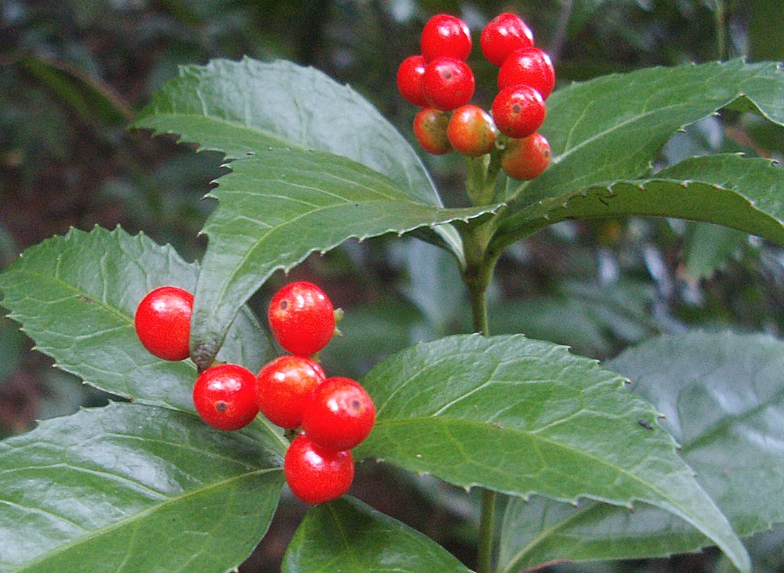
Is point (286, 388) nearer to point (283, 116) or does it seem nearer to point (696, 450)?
point (283, 116)

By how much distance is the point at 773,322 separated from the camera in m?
2.25

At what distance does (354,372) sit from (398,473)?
0.42m

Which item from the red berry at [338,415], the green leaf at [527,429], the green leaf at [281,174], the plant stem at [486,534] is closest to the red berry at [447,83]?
the green leaf at [281,174]

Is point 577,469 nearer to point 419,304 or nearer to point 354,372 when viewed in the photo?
point 419,304

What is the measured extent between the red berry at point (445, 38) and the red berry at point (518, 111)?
0.16 m

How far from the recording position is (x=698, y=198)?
0.78 metres

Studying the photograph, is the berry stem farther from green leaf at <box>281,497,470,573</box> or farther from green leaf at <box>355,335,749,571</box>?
green leaf at <box>281,497,470,573</box>

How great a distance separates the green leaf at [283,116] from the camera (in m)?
1.04

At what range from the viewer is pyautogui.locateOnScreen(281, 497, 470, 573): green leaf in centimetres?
72

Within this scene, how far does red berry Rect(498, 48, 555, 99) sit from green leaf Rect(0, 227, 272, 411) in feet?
1.48

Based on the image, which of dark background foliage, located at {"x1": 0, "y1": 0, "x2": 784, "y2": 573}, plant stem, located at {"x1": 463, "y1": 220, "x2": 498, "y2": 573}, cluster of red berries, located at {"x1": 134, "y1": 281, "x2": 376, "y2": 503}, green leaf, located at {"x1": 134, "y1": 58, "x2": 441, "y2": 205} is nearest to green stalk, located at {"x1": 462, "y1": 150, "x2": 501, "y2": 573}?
plant stem, located at {"x1": 463, "y1": 220, "x2": 498, "y2": 573}

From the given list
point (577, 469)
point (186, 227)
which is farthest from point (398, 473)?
point (577, 469)

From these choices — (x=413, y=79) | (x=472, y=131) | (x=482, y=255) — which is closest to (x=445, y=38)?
(x=413, y=79)

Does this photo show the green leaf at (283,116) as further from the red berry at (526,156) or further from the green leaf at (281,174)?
the red berry at (526,156)
